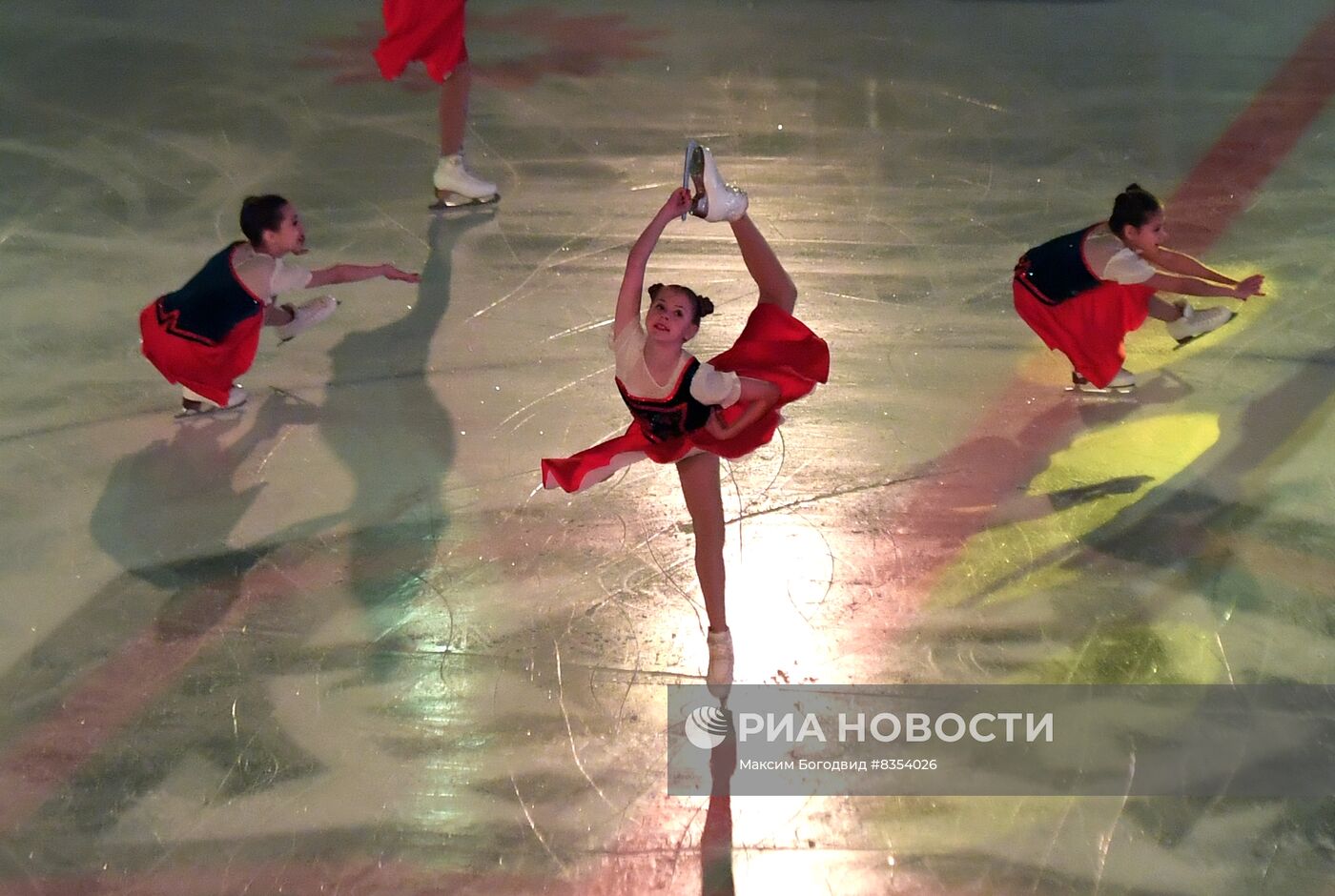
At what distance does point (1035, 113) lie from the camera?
5996 millimetres

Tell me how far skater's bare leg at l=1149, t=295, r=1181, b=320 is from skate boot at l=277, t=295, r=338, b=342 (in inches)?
99.1

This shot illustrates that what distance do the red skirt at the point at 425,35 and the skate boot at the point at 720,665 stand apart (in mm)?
2872

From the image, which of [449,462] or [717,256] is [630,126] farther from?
[449,462]

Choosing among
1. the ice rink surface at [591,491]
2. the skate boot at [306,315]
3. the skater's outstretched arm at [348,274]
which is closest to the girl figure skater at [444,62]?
the ice rink surface at [591,491]

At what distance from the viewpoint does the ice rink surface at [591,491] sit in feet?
9.23

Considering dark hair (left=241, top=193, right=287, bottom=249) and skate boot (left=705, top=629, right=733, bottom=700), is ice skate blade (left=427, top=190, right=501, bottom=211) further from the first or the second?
skate boot (left=705, top=629, right=733, bottom=700)

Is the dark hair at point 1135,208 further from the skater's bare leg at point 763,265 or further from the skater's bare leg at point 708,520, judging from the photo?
the skater's bare leg at point 708,520

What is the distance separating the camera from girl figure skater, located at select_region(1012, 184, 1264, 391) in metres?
3.86

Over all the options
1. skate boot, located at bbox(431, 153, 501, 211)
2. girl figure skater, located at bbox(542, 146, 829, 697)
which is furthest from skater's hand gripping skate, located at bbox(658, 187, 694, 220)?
skate boot, located at bbox(431, 153, 501, 211)

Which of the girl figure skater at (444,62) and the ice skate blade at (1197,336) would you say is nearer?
the ice skate blade at (1197,336)

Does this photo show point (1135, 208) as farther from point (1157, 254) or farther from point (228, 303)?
point (228, 303)

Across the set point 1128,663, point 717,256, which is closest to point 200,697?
point 1128,663

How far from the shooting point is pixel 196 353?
3953mm

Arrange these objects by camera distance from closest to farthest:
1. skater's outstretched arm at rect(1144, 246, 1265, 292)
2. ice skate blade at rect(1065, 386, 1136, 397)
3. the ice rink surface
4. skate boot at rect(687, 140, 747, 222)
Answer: the ice rink surface, skate boot at rect(687, 140, 747, 222), skater's outstretched arm at rect(1144, 246, 1265, 292), ice skate blade at rect(1065, 386, 1136, 397)
